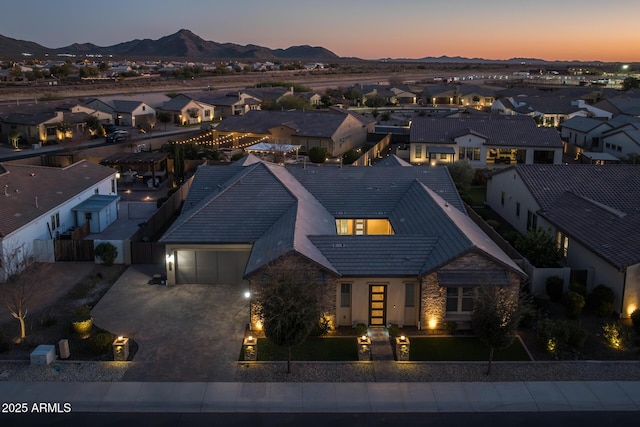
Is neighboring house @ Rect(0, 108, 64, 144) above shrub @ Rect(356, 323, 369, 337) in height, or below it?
above

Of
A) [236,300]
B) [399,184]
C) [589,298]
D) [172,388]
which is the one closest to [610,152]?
[399,184]

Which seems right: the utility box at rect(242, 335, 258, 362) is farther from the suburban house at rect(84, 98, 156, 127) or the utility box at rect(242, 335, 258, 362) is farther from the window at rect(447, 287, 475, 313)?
the suburban house at rect(84, 98, 156, 127)

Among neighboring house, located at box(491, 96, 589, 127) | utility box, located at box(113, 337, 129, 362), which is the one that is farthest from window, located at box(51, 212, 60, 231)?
neighboring house, located at box(491, 96, 589, 127)

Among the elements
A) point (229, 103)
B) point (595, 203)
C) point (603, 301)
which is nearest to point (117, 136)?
point (229, 103)

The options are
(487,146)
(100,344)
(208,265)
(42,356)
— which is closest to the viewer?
(42,356)

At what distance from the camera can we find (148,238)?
35750 mm

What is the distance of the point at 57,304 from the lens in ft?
88.5

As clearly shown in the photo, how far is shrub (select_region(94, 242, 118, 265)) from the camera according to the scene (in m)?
31.7

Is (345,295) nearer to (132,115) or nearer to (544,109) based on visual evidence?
(132,115)

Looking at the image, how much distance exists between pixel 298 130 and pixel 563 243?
1570 inches

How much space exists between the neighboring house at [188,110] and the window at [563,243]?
71270mm

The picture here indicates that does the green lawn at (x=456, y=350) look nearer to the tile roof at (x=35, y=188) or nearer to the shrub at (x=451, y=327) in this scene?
the shrub at (x=451, y=327)

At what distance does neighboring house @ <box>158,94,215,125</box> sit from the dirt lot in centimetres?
6455

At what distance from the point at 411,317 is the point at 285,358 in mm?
5887
